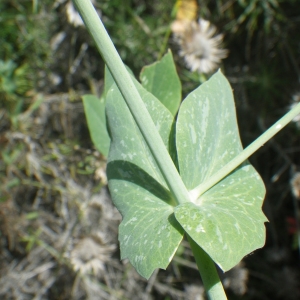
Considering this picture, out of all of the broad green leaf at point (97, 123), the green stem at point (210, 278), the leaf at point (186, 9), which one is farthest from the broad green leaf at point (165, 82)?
the leaf at point (186, 9)

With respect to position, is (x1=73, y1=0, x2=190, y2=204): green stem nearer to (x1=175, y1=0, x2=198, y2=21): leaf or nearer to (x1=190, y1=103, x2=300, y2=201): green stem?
(x1=190, y1=103, x2=300, y2=201): green stem

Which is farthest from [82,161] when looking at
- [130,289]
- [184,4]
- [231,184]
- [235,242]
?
[235,242]

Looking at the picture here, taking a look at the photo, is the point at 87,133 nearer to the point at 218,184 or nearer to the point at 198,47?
the point at 198,47

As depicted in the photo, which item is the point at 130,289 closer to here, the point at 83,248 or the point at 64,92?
the point at 83,248

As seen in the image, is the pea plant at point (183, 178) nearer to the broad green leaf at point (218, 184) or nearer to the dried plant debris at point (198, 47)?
the broad green leaf at point (218, 184)

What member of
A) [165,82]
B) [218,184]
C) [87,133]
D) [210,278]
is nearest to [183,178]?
[218,184]
